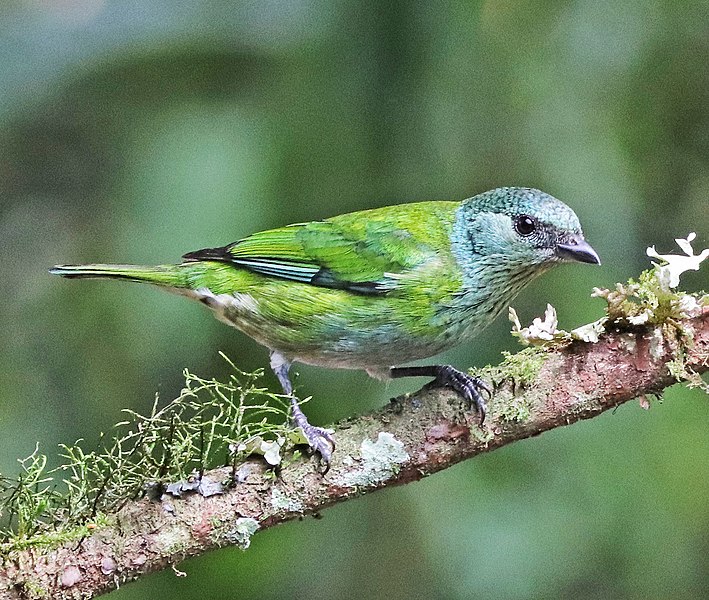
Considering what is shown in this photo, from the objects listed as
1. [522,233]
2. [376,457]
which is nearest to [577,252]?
[522,233]

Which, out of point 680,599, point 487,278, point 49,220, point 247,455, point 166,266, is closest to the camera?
point 247,455

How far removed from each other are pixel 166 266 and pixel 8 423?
1058 mm

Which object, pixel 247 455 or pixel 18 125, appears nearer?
pixel 247 455

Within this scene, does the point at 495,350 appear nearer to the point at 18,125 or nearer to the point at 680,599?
the point at 680,599

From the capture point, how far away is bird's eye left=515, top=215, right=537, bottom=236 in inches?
129

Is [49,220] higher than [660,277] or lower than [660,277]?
lower

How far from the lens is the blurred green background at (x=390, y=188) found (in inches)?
141

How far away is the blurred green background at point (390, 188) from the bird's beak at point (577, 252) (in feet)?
1.64

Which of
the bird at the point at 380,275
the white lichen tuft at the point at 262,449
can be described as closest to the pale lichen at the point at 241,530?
the white lichen tuft at the point at 262,449

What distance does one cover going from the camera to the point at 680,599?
4.04 metres

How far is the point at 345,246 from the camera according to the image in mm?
3465

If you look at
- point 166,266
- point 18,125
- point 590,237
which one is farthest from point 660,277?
point 18,125

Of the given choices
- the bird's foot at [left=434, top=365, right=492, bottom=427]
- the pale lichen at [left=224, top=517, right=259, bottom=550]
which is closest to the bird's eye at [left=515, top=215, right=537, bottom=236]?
the bird's foot at [left=434, top=365, right=492, bottom=427]

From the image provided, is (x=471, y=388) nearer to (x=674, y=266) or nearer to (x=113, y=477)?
(x=674, y=266)
